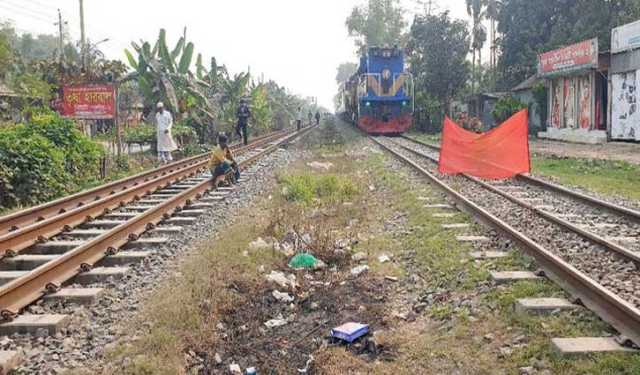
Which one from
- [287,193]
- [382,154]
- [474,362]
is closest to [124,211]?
[287,193]

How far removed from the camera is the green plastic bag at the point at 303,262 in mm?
6555

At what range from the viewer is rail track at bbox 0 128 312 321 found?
5.32 meters

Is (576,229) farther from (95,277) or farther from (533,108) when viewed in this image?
(533,108)

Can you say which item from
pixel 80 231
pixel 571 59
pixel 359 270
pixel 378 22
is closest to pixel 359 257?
pixel 359 270

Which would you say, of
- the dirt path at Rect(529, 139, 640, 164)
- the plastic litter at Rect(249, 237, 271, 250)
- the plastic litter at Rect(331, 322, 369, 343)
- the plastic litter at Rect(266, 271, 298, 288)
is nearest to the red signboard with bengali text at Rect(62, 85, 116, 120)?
the plastic litter at Rect(249, 237, 271, 250)

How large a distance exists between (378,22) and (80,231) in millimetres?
71902

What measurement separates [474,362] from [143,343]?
244 cm

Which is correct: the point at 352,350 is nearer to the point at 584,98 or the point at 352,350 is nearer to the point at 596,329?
the point at 596,329

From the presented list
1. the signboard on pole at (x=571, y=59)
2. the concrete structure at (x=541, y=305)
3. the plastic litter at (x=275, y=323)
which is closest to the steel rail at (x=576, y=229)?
the concrete structure at (x=541, y=305)

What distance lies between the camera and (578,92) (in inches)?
976

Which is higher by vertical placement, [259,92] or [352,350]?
[259,92]

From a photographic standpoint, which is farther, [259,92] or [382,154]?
[259,92]

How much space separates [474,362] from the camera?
4023 mm

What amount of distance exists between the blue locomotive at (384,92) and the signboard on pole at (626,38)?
9177 millimetres
